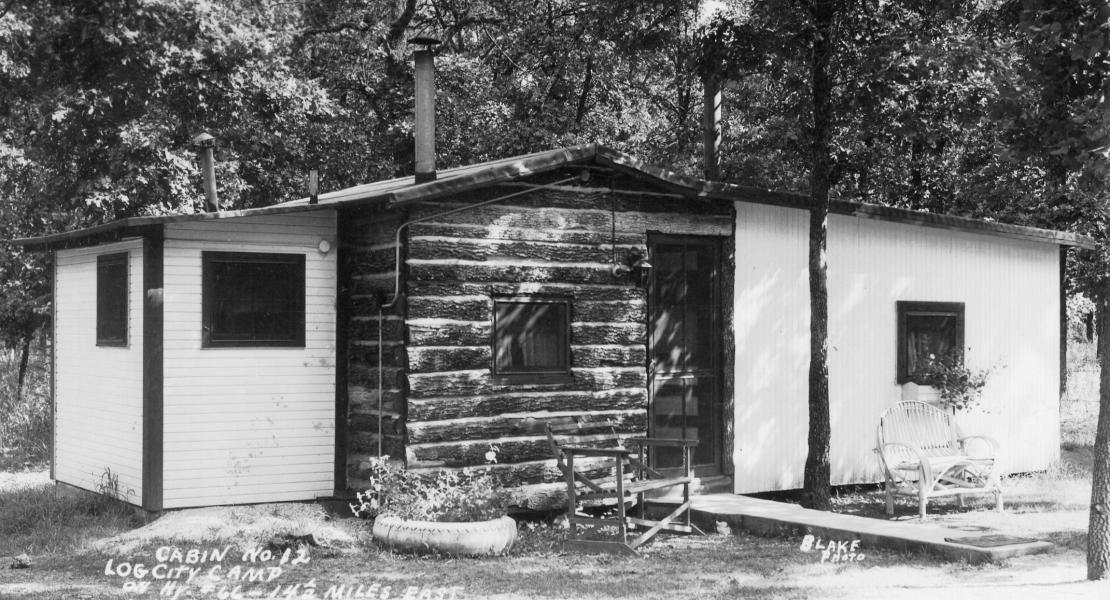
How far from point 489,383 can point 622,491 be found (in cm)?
169

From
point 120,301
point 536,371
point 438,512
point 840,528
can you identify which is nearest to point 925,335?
point 840,528

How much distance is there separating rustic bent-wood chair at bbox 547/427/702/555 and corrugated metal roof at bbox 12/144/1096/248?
7.37ft

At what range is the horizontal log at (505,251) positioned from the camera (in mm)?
9711

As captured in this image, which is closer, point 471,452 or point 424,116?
point 471,452

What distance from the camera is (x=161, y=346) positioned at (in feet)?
31.7

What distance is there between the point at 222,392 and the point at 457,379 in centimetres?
203

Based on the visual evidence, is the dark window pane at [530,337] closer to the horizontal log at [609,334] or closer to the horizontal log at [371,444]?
the horizontal log at [609,334]

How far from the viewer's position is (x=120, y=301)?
34.5ft

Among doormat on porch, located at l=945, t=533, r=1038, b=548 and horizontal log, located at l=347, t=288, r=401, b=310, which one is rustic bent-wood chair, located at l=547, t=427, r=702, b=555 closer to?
horizontal log, located at l=347, t=288, r=401, b=310

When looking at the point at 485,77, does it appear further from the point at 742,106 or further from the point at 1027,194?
the point at 1027,194

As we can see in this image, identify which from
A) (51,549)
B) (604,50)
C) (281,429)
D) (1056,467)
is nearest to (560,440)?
(281,429)

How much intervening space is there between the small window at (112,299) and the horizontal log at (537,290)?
9.14 feet

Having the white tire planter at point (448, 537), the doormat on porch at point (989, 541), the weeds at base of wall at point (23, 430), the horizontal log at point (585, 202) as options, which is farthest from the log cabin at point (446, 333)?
the weeds at base of wall at point (23, 430)

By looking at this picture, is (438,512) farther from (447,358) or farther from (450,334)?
(450,334)
